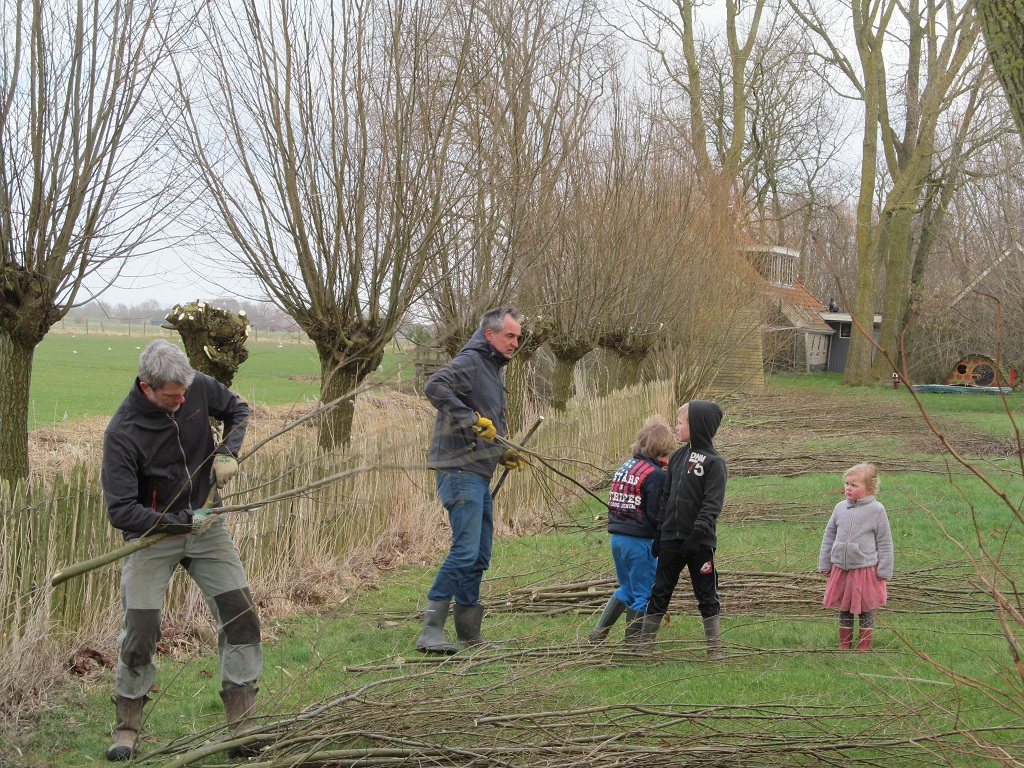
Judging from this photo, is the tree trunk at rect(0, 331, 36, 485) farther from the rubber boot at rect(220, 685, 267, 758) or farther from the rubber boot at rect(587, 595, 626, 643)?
the rubber boot at rect(587, 595, 626, 643)

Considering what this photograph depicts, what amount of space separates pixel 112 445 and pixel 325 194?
212 inches

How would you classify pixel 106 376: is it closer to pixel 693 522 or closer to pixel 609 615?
pixel 609 615

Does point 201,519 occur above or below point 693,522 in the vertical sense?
above

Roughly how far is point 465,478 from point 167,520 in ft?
6.02

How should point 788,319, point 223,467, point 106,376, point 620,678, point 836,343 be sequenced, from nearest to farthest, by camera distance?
point 223,467 → point 620,678 → point 106,376 → point 788,319 → point 836,343

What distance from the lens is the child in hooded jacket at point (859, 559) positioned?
5.51 metres

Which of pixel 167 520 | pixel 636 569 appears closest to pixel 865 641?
pixel 636 569

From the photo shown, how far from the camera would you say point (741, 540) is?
8773 millimetres

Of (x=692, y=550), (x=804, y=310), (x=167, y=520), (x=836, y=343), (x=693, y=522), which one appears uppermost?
Result: (x=804, y=310)

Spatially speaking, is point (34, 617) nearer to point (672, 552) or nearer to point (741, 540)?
point (672, 552)

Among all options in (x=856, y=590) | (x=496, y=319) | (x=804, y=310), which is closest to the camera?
(x=856, y=590)

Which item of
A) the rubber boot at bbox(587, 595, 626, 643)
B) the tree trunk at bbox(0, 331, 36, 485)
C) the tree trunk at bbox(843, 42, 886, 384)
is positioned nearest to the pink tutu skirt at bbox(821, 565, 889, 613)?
the rubber boot at bbox(587, 595, 626, 643)

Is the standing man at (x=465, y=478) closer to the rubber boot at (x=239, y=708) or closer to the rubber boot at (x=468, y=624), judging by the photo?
the rubber boot at (x=468, y=624)

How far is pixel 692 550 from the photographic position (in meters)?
5.14
